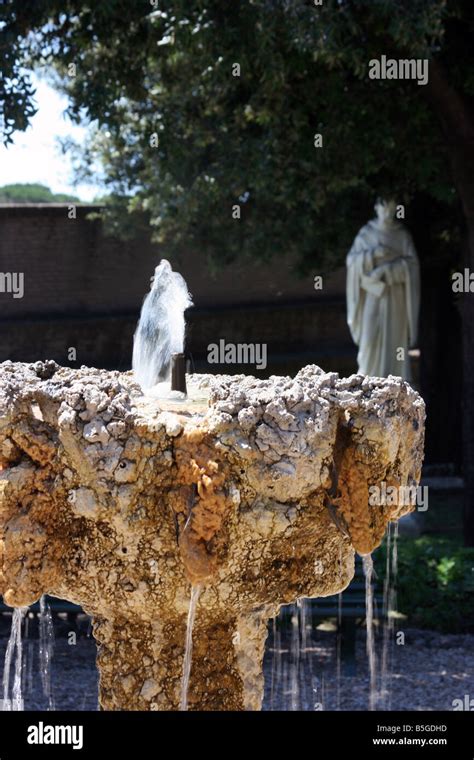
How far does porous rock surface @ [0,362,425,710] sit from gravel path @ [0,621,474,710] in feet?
10.8

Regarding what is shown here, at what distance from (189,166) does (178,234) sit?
4.57 feet

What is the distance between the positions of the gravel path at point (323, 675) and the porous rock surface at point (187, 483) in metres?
3.28

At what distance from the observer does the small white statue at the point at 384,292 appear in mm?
11586

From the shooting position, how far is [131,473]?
3717 mm

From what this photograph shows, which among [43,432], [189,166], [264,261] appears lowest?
[43,432]

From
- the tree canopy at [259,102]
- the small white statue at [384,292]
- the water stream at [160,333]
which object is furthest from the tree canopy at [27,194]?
the water stream at [160,333]

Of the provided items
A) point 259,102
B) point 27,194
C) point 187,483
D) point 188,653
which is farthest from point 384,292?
point 27,194

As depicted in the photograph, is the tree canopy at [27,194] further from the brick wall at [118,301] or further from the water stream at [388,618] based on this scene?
the water stream at [388,618]

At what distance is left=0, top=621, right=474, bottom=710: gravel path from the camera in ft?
24.5

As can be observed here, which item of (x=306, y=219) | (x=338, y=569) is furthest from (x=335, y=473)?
(x=306, y=219)

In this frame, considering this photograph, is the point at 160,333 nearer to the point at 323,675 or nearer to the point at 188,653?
the point at 188,653

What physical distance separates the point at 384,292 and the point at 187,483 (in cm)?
825

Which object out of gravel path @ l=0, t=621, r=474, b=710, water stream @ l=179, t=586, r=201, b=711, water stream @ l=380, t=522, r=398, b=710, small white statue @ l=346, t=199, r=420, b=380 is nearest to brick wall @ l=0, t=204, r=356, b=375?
small white statue @ l=346, t=199, r=420, b=380
